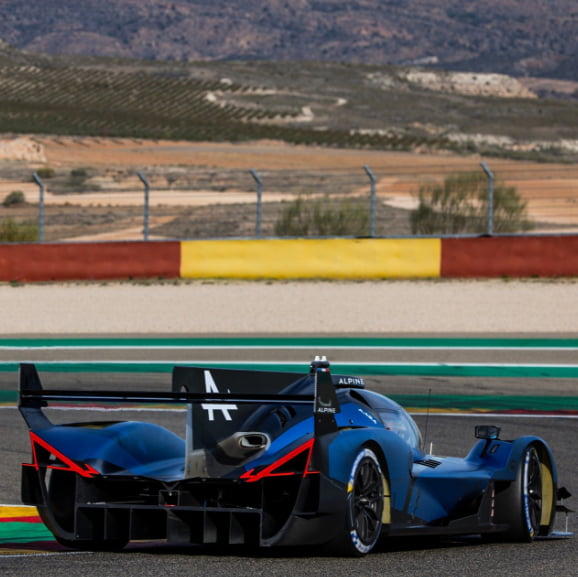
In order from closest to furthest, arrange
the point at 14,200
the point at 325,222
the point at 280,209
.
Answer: the point at 325,222 → the point at 280,209 → the point at 14,200

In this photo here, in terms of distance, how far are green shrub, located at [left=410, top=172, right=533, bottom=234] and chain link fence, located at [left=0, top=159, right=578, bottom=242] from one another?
0.08ft

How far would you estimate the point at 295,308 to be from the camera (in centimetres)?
2002

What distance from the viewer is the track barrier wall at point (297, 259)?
21.6m

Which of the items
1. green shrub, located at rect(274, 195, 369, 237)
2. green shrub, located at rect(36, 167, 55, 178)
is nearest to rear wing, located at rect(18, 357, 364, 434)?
green shrub, located at rect(274, 195, 369, 237)

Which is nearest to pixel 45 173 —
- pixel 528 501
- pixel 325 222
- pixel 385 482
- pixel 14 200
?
pixel 14 200

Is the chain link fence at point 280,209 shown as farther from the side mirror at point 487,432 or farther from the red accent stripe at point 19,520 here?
the side mirror at point 487,432

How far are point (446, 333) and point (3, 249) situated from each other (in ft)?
29.5

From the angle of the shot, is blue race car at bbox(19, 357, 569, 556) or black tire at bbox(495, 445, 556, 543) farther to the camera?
black tire at bbox(495, 445, 556, 543)

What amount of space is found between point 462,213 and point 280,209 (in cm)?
1308

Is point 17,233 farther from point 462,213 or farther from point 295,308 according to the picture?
point 462,213

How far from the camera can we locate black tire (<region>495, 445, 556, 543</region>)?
6.05 m

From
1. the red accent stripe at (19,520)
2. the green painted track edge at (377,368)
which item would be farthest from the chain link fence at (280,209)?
the red accent stripe at (19,520)

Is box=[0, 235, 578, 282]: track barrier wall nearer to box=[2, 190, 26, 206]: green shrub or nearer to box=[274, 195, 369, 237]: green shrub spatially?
box=[274, 195, 369, 237]: green shrub

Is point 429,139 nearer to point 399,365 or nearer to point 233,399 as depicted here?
point 399,365
